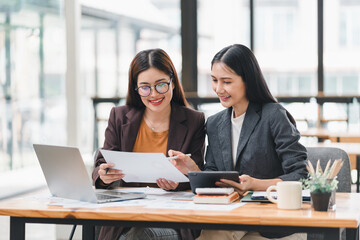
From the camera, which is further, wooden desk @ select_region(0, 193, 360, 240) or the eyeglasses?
the eyeglasses

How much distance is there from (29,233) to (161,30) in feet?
11.8

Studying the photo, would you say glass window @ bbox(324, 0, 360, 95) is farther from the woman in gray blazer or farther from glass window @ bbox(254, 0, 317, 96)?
the woman in gray blazer

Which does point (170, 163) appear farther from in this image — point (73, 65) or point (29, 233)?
point (73, 65)

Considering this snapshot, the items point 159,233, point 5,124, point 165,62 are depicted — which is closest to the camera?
point 159,233

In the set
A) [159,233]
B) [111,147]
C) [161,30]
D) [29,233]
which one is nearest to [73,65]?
[161,30]

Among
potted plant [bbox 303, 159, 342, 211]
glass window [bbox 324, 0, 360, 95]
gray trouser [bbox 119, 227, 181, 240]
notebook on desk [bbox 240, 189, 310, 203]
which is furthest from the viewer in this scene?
glass window [bbox 324, 0, 360, 95]

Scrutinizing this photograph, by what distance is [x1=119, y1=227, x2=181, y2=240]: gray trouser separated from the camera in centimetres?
222

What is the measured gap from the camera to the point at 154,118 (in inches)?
104

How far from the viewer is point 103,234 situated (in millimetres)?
2354

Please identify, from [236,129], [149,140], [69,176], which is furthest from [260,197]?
[149,140]

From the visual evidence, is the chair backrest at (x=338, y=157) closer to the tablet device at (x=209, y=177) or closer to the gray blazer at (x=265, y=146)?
the gray blazer at (x=265, y=146)

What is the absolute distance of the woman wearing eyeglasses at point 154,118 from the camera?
246cm

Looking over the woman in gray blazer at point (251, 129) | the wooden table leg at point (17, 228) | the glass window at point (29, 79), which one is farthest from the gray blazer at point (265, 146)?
the glass window at point (29, 79)

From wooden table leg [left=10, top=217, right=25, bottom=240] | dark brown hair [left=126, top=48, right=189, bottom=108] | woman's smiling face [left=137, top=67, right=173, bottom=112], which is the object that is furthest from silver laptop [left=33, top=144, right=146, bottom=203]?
dark brown hair [left=126, top=48, right=189, bottom=108]
